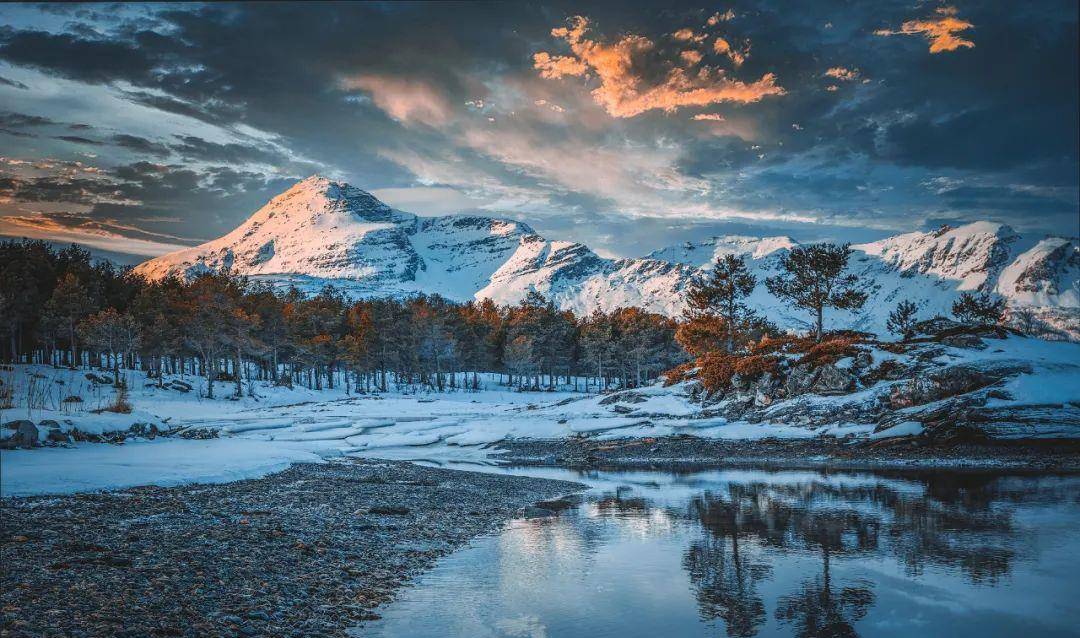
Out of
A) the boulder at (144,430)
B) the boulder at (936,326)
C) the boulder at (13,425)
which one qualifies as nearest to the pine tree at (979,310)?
the boulder at (936,326)

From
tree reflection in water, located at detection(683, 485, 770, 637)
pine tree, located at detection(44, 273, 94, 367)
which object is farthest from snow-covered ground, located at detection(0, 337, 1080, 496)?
tree reflection in water, located at detection(683, 485, 770, 637)

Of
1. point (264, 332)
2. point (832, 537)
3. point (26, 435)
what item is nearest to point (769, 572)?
point (832, 537)

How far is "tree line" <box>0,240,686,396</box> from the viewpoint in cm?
7544

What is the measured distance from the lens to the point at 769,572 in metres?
12.2

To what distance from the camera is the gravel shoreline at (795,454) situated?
2959 cm

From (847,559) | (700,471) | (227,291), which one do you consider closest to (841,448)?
(700,471)

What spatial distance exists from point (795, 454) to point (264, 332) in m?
82.8

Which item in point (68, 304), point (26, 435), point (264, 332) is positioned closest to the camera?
point (26, 435)

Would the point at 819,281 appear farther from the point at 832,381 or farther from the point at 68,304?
the point at 68,304

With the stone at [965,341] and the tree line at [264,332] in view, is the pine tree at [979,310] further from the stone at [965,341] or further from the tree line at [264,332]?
the tree line at [264,332]

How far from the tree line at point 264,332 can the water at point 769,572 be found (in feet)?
230

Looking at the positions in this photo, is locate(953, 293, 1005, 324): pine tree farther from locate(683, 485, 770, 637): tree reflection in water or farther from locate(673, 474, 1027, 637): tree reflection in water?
locate(683, 485, 770, 637): tree reflection in water

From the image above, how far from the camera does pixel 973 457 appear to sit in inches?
1200

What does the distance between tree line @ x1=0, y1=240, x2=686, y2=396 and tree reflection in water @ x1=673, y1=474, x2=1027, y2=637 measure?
230 ft
